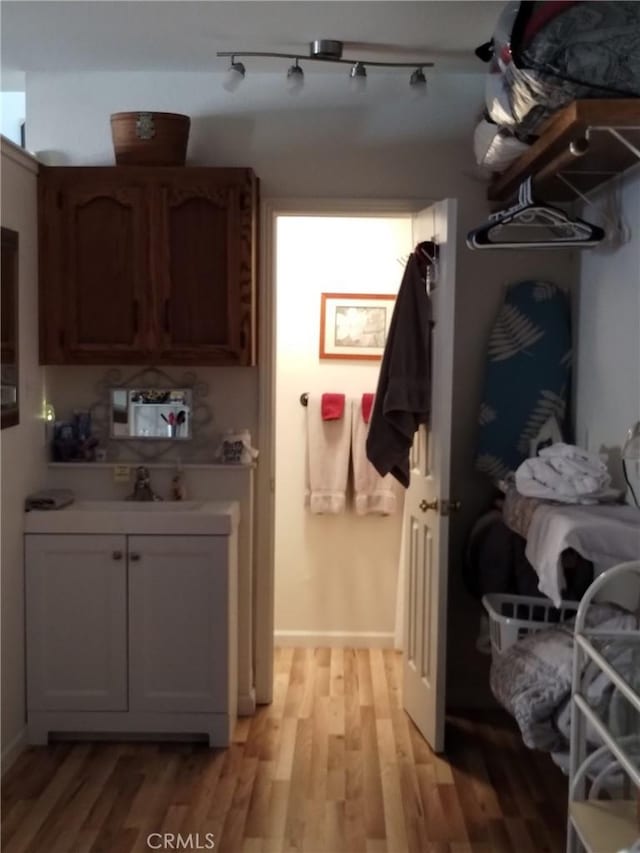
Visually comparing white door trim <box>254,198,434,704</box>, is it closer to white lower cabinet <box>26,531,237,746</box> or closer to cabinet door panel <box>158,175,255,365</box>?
cabinet door panel <box>158,175,255,365</box>

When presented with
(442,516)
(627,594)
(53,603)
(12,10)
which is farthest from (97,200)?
(627,594)

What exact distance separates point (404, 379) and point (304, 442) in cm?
122

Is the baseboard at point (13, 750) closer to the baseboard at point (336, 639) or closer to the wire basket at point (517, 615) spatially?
the baseboard at point (336, 639)

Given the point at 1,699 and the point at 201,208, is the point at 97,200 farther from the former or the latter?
the point at 1,699

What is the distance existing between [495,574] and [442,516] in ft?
1.20

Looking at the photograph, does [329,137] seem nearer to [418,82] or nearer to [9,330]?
[418,82]

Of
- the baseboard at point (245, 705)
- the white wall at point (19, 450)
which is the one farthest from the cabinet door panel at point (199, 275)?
the baseboard at point (245, 705)

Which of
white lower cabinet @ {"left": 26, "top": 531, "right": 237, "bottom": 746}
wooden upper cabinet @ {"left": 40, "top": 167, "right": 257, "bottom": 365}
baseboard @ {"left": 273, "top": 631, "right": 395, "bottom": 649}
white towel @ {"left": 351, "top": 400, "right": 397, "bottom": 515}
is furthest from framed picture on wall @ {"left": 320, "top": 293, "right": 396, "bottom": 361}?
white lower cabinet @ {"left": 26, "top": 531, "right": 237, "bottom": 746}

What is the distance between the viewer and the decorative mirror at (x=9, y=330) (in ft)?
11.2

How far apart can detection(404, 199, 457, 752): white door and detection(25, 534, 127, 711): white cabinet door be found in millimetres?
1172

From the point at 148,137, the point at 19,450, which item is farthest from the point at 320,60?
the point at 19,450

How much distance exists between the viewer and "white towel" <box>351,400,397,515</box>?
15.7 feet

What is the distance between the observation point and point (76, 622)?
143 inches

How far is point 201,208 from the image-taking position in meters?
3.72
